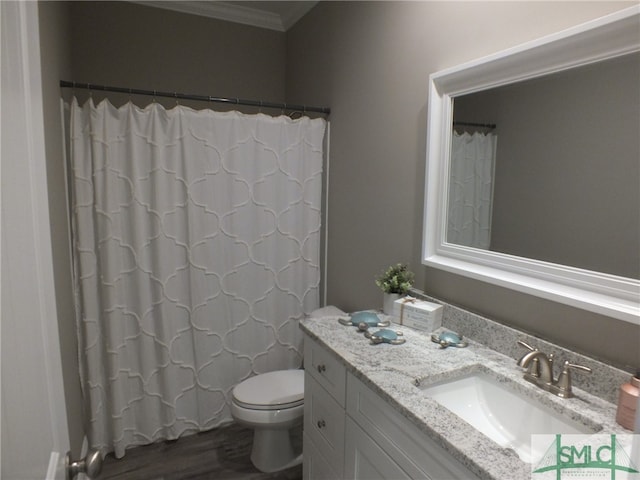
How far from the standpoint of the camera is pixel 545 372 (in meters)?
1.16

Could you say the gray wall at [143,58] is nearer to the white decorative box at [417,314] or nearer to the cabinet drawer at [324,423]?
the cabinet drawer at [324,423]

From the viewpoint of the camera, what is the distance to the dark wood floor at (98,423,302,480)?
6.68ft

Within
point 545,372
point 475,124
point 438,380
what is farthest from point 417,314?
point 475,124

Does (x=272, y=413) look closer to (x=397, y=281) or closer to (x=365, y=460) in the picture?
(x=365, y=460)

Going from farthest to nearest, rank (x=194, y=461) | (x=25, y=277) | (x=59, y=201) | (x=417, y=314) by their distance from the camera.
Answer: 1. (x=194, y=461)
2. (x=59, y=201)
3. (x=417, y=314)
4. (x=25, y=277)

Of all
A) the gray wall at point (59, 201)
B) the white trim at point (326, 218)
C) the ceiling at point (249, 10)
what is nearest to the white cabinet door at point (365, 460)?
the gray wall at point (59, 201)

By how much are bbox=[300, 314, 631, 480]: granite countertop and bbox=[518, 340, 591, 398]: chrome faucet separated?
0.9 inches

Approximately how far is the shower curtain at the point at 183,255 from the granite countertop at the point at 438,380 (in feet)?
2.68

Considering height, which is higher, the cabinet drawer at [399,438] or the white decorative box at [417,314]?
the white decorative box at [417,314]

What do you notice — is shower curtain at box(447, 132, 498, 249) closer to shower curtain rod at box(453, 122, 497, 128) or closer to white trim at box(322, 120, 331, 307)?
shower curtain rod at box(453, 122, 497, 128)

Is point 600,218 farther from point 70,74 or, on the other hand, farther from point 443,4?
point 70,74

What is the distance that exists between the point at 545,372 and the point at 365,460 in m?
0.61

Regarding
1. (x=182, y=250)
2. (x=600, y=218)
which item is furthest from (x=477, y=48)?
(x=182, y=250)

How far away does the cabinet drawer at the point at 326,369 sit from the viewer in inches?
55.4
